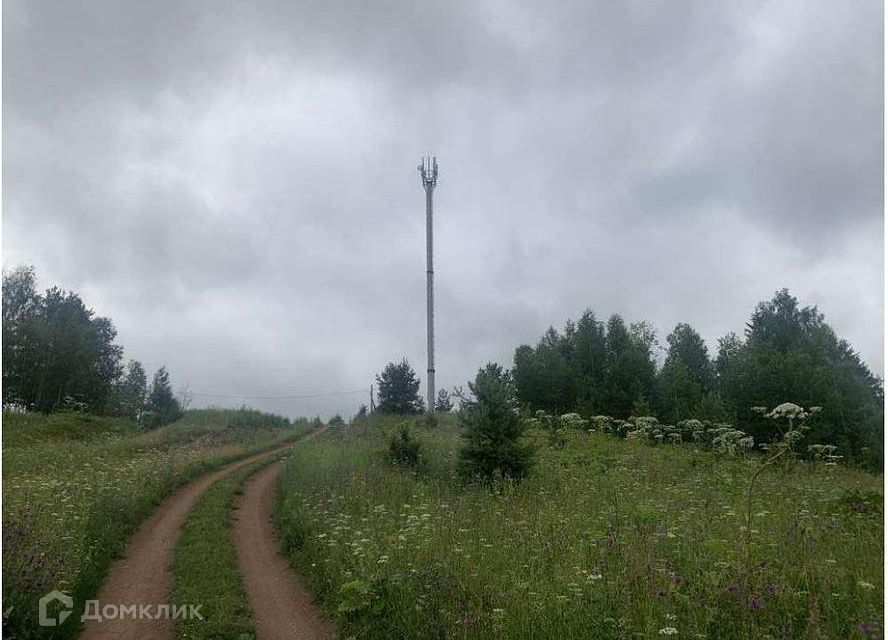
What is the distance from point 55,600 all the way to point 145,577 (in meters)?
2.51

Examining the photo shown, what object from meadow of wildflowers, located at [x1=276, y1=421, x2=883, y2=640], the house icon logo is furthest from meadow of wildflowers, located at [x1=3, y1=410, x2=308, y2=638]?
meadow of wildflowers, located at [x1=276, y1=421, x2=883, y2=640]

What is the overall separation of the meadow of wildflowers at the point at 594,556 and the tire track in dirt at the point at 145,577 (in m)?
2.59

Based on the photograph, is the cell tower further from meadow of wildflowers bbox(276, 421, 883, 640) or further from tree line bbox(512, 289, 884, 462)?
meadow of wildflowers bbox(276, 421, 883, 640)

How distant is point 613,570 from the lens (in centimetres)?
847

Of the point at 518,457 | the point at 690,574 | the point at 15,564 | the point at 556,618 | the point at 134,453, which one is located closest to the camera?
the point at 556,618

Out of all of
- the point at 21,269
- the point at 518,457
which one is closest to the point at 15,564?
the point at 518,457

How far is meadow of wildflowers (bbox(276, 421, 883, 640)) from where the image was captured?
267 inches

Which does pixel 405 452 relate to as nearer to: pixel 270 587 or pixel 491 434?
pixel 491 434

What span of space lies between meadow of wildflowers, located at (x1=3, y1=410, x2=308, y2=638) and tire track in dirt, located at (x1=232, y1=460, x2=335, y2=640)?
104 inches

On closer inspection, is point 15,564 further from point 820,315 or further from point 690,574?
point 820,315

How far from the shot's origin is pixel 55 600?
30.3 feet

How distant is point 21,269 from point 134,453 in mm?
39737

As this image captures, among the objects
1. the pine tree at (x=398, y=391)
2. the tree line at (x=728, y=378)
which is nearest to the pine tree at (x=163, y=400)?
the pine tree at (x=398, y=391)

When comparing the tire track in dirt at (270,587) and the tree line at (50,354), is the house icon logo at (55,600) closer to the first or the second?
the tire track in dirt at (270,587)
